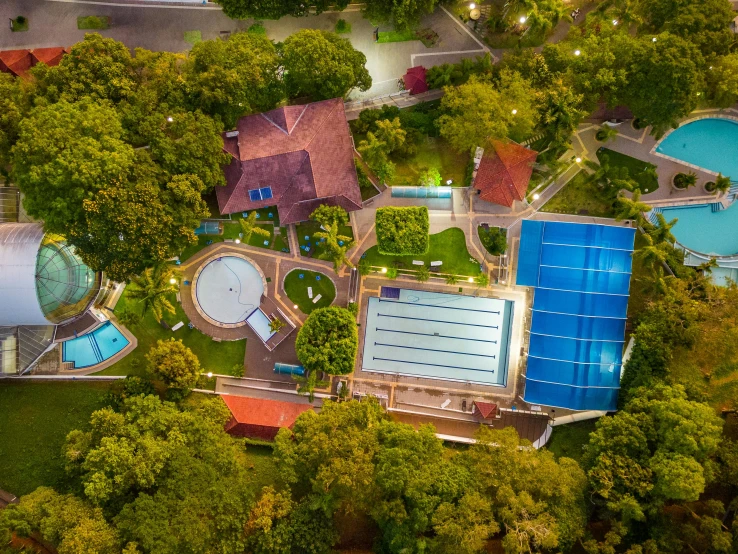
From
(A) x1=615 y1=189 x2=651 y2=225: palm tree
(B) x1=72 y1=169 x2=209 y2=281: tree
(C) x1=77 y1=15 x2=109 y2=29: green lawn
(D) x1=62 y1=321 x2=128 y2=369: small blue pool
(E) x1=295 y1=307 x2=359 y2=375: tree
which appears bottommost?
(D) x1=62 y1=321 x2=128 y2=369: small blue pool

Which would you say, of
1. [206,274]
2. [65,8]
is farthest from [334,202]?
[65,8]

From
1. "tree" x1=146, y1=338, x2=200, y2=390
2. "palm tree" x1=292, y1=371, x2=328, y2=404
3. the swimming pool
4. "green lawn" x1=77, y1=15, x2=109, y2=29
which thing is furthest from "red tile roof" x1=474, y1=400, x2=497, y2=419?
"green lawn" x1=77, y1=15, x2=109, y2=29

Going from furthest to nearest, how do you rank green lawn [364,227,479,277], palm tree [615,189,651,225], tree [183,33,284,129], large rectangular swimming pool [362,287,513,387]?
green lawn [364,227,479,277]
large rectangular swimming pool [362,287,513,387]
palm tree [615,189,651,225]
tree [183,33,284,129]

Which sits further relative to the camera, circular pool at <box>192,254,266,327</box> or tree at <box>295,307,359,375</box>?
circular pool at <box>192,254,266,327</box>

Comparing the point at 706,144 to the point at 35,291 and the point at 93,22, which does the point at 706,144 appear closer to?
the point at 93,22

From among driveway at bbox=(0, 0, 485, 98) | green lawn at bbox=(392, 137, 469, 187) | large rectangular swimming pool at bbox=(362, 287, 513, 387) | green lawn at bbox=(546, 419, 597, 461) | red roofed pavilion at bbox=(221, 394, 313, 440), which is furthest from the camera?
driveway at bbox=(0, 0, 485, 98)

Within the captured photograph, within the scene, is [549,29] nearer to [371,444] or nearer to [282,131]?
[282,131]

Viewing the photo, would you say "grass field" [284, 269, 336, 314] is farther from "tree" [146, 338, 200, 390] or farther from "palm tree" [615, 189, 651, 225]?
"palm tree" [615, 189, 651, 225]
